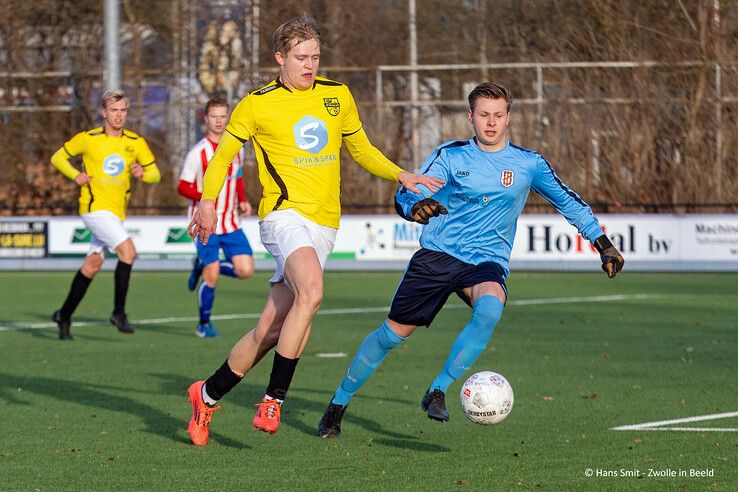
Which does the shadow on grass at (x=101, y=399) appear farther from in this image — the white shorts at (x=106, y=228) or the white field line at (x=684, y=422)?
the white shorts at (x=106, y=228)

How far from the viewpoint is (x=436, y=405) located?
7281 millimetres

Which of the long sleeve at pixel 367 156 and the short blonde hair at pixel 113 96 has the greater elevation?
the short blonde hair at pixel 113 96

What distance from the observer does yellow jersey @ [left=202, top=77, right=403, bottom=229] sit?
24.8 ft

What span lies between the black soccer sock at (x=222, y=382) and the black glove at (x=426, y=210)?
4.31 feet

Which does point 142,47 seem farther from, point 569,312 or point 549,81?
point 569,312

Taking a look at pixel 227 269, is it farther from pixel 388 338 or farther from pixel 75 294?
A: pixel 388 338

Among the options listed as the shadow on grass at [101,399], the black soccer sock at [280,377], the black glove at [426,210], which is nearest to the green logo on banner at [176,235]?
the shadow on grass at [101,399]

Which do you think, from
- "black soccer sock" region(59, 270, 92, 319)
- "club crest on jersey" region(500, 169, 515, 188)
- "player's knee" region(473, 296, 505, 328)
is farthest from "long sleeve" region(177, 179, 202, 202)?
"player's knee" region(473, 296, 505, 328)

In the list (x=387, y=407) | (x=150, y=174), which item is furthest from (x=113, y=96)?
(x=387, y=407)

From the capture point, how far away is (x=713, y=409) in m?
8.72

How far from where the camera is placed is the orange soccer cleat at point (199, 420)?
7582 mm

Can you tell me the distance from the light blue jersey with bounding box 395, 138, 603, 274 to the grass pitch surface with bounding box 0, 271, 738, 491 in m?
1.06

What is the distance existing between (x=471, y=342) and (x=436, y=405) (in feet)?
1.37

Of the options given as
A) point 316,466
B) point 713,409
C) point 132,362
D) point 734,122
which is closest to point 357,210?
point 734,122
